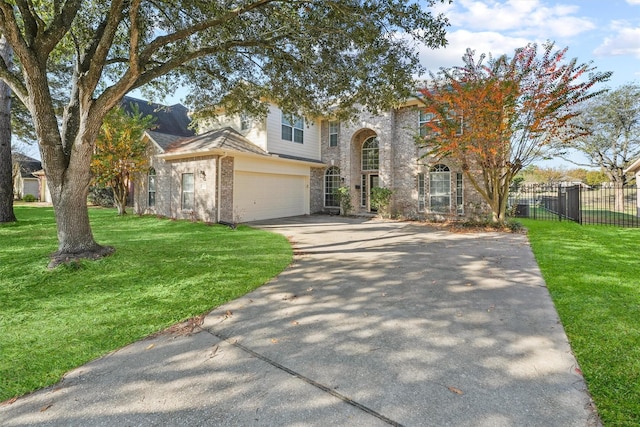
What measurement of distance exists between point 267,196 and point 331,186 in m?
4.27

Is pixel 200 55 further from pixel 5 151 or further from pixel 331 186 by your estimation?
pixel 331 186

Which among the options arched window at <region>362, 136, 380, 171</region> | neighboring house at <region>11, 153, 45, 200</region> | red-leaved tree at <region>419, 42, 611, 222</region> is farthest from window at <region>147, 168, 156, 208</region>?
neighboring house at <region>11, 153, 45, 200</region>

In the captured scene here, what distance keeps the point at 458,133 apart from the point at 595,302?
8.50m

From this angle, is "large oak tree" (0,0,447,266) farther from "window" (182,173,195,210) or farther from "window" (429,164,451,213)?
"window" (429,164,451,213)

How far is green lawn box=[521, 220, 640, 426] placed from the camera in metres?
2.24

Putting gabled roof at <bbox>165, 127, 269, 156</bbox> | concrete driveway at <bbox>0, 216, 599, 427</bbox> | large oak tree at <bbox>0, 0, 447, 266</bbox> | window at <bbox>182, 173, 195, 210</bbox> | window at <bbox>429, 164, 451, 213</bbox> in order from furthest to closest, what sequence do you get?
window at <bbox>429, 164, 451, 213</bbox>
window at <bbox>182, 173, 195, 210</bbox>
gabled roof at <bbox>165, 127, 269, 156</bbox>
large oak tree at <bbox>0, 0, 447, 266</bbox>
concrete driveway at <bbox>0, 216, 599, 427</bbox>

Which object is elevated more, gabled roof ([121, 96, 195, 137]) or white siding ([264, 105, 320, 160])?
gabled roof ([121, 96, 195, 137])

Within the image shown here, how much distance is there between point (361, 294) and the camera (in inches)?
176

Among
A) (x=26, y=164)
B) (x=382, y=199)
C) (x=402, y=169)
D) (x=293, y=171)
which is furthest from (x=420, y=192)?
(x=26, y=164)

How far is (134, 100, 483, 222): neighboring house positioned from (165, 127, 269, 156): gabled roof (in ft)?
0.16

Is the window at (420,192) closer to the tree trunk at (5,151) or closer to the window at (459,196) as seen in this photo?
the window at (459,196)

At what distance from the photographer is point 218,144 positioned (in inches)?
488

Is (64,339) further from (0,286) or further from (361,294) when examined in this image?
(361,294)

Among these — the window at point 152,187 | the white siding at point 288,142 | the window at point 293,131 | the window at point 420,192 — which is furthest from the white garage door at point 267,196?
the window at point 420,192
